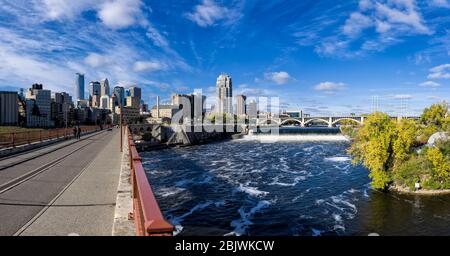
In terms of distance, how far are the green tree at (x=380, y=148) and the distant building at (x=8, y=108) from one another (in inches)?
5286

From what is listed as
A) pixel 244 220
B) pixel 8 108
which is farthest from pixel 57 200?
pixel 8 108

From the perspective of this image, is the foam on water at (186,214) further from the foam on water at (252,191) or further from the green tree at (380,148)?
the green tree at (380,148)

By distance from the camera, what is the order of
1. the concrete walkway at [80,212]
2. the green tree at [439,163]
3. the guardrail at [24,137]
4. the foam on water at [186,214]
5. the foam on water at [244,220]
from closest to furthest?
the concrete walkway at [80,212] → the foam on water at [244,220] → the foam on water at [186,214] → the guardrail at [24,137] → the green tree at [439,163]

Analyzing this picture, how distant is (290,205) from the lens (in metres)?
26.7

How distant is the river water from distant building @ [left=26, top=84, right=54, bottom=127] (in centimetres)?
13084

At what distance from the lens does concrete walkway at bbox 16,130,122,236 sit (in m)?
6.82

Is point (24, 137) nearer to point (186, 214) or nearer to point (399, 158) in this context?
point (186, 214)

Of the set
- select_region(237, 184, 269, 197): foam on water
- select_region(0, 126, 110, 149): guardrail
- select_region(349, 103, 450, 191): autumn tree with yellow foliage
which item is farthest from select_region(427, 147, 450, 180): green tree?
select_region(0, 126, 110, 149): guardrail

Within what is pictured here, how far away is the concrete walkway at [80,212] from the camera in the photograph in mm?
6824

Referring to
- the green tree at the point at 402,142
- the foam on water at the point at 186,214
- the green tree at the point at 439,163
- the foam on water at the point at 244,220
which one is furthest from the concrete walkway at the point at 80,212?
the green tree at the point at 439,163

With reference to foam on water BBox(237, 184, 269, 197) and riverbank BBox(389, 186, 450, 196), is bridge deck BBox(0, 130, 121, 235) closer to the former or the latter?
foam on water BBox(237, 184, 269, 197)

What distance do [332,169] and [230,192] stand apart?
831 inches
